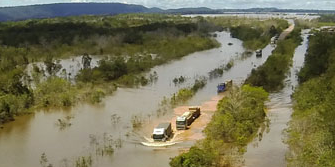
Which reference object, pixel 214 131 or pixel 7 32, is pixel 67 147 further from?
pixel 7 32

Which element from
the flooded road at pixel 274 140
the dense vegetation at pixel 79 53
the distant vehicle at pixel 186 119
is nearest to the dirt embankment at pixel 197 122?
the distant vehicle at pixel 186 119

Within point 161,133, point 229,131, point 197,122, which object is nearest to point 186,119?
point 197,122

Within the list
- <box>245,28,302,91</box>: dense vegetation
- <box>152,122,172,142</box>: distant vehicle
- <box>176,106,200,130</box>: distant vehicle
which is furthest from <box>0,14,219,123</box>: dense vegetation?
<box>152,122,172,142</box>: distant vehicle

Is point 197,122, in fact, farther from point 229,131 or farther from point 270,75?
point 270,75

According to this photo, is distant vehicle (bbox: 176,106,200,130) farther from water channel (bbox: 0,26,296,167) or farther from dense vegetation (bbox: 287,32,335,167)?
dense vegetation (bbox: 287,32,335,167)

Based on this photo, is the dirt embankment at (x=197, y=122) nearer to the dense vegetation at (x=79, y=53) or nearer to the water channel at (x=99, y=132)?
the water channel at (x=99, y=132)

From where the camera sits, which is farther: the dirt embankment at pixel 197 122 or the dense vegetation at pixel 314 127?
the dirt embankment at pixel 197 122
